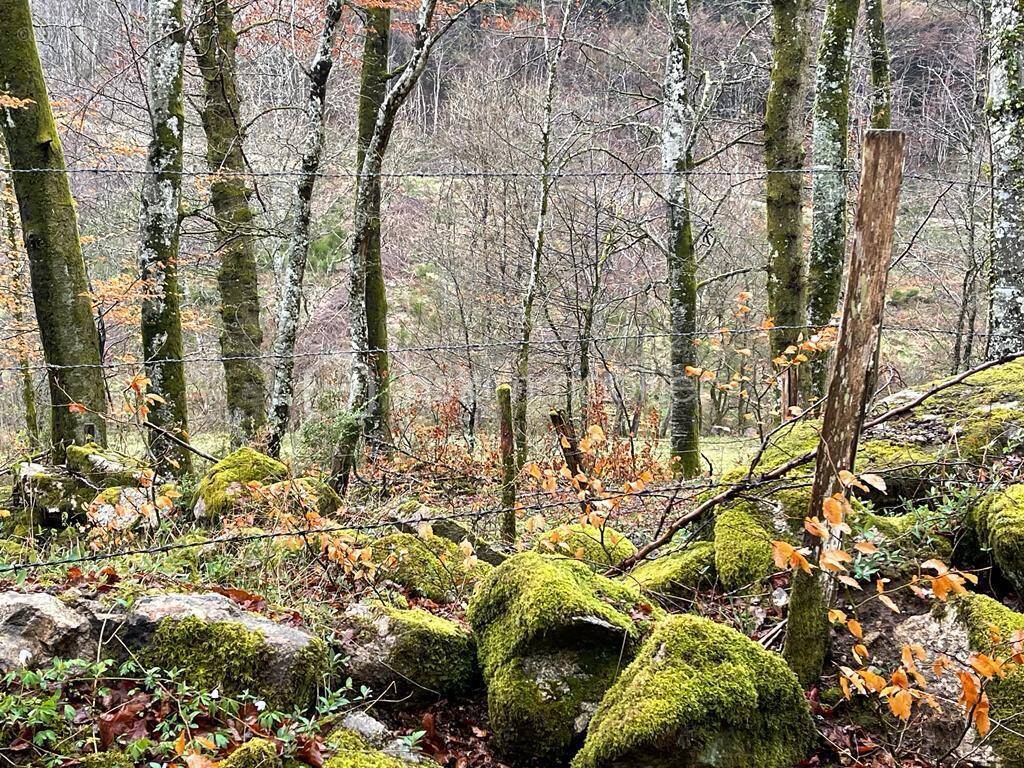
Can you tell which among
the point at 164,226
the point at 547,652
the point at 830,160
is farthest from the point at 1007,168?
the point at 164,226

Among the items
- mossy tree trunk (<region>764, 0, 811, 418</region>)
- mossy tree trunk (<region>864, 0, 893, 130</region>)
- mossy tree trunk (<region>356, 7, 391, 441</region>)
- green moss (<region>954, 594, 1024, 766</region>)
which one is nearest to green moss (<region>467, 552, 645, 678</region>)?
green moss (<region>954, 594, 1024, 766</region>)

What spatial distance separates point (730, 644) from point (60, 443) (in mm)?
7416

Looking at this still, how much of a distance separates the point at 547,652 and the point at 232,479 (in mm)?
3472

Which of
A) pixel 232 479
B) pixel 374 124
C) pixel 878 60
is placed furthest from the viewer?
pixel 374 124

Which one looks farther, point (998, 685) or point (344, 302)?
point (344, 302)

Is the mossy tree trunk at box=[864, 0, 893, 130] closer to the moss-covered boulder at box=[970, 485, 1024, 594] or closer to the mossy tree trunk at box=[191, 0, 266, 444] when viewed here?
the moss-covered boulder at box=[970, 485, 1024, 594]

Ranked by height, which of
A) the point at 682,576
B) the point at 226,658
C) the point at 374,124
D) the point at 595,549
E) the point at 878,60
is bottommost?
the point at 595,549

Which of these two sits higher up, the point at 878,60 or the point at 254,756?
the point at 878,60

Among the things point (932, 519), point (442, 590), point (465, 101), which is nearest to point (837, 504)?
point (932, 519)

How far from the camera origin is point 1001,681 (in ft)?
10.2

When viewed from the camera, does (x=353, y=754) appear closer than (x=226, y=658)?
Yes

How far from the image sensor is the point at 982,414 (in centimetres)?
485

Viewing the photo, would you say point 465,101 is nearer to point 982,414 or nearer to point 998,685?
point 982,414

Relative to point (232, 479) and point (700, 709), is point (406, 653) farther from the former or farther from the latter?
point (232, 479)
